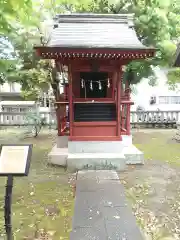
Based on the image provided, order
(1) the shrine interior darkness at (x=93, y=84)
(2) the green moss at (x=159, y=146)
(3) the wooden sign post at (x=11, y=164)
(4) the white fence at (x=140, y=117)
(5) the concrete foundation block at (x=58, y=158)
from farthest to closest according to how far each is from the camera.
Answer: (4) the white fence at (x=140, y=117) → (2) the green moss at (x=159, y=146) → (1) the shrine interior darkness at (x=93, y=84) → (5) the concrete foundation block at (x=58, y=158) → (3) the wooden sign post at (x=11, y=164)

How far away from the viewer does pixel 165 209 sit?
5.35 metres

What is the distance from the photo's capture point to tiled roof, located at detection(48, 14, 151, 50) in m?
8.30

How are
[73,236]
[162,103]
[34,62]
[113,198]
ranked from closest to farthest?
Result: [73,236] < [113,198] < [34,62] < [162,103]

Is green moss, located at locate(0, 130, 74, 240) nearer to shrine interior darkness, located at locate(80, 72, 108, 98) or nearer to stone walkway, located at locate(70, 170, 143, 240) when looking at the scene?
A: stone walkway, located at locate(70, 170, 143, 240)

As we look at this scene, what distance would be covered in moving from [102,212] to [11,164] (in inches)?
87.3

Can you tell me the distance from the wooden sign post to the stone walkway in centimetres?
114

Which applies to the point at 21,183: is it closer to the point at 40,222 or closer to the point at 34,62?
the point at 40,222

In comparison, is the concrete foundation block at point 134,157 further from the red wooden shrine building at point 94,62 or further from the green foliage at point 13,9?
the green foliage at point 13,9

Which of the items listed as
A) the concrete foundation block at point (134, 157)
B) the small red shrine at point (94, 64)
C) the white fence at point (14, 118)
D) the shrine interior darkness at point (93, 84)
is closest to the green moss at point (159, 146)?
Result: the concrete foundation block at point (134, 157)

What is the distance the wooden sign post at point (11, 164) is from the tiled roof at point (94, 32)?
16.3 feet

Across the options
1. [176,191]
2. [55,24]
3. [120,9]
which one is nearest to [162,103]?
[120,9]

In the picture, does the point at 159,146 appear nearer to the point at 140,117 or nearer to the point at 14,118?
the point at 140,117

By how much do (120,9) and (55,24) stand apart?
5750mm

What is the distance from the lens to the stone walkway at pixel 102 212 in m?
4.23
